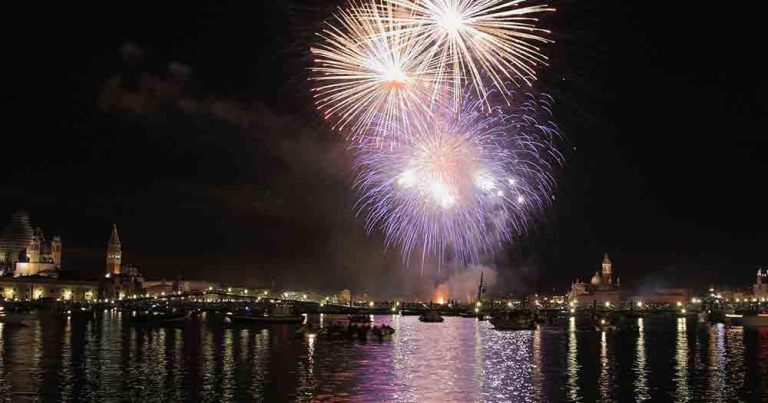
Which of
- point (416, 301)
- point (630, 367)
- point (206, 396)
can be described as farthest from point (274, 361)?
point (416, 301)

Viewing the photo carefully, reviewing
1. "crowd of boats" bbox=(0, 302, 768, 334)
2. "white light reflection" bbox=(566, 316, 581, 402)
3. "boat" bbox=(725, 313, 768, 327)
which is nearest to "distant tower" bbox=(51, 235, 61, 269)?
"crowd of boats" bbox=(0, 302, 768, 334)

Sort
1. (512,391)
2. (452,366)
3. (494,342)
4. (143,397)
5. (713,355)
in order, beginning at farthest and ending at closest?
(494,342)
(713,355)
(452,366)
(512,391)
(143,397)

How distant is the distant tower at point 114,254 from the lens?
185488 mm

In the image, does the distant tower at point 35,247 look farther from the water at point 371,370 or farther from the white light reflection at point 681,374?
the white light reflection at point 681,374

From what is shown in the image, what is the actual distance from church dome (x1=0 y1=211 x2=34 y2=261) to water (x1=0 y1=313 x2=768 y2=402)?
140 meters

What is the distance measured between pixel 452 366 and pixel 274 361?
8.91m

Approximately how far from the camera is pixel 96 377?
108 ft

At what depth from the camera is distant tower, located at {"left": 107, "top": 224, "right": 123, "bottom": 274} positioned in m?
185

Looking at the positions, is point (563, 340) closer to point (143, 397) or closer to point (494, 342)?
point (494, 342)

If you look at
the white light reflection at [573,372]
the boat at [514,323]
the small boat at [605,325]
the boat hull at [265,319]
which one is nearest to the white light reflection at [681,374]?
the white light reflection at [573,372]

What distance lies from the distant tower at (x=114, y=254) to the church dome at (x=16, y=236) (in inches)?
706

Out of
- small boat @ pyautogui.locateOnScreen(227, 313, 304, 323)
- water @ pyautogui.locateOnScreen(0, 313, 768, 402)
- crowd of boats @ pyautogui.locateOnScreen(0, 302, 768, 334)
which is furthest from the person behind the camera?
small boat @ pyautogui.locateOnScreen(227, 313, 304, 323)

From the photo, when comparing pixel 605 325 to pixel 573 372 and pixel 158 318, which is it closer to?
pixel 573 372

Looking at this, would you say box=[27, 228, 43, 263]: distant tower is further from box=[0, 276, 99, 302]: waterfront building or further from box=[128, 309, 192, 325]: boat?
box=[128, 309, 192, 325]: boat
